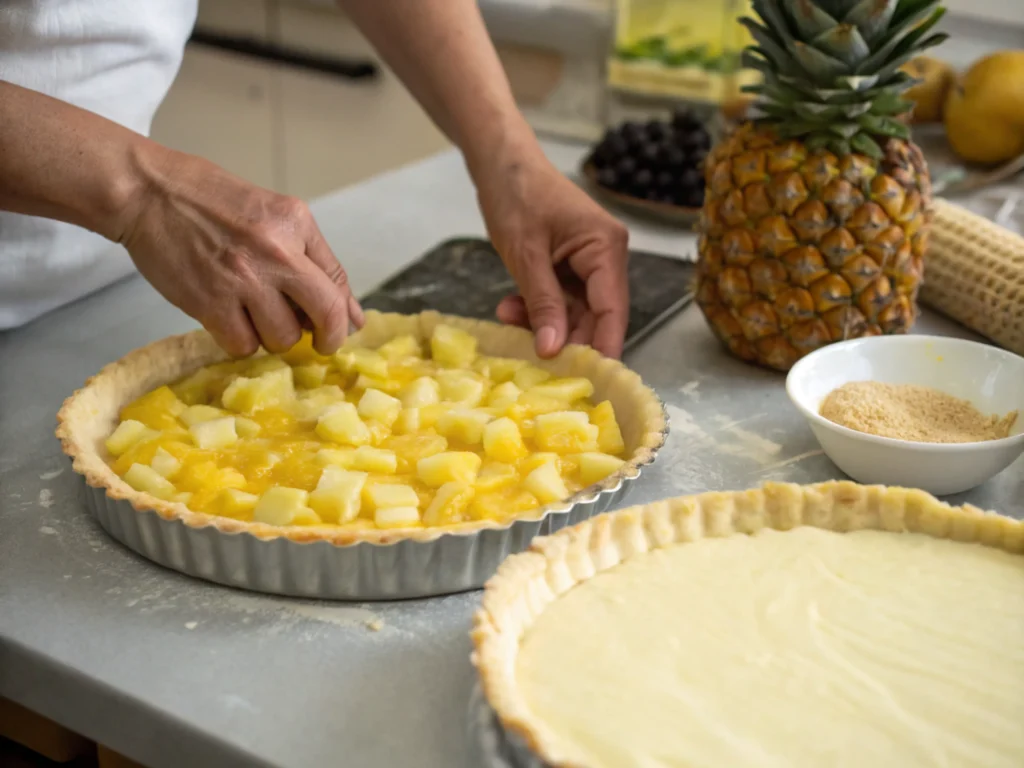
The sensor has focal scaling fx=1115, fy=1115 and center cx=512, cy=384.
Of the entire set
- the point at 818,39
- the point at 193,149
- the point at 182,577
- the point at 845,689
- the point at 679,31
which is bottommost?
the point at 193,149

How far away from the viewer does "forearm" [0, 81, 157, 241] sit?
1449mm

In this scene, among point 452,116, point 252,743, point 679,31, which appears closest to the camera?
point 252,743

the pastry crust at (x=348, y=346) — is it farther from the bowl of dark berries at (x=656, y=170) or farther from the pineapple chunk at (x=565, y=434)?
the bowl of dark berries at (x=656, y=170)

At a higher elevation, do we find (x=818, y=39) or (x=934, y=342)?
(x=818, y=39)

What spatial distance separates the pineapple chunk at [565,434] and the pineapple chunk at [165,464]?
460 millimetres

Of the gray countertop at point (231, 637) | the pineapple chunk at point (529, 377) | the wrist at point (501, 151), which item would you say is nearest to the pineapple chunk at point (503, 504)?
the gray countertop at point (231, 637)

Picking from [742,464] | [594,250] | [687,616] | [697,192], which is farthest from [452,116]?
[687,616]

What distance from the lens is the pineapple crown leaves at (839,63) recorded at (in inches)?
62.4

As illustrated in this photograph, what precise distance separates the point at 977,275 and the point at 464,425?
38.0 inches

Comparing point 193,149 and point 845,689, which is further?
point 193,149

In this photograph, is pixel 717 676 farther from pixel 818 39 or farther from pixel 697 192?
pixel 697 192

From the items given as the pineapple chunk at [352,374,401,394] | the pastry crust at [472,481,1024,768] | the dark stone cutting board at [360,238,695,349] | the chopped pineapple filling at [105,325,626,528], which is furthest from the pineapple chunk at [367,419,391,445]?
the dark stone cutting board at [360,238,695,349]

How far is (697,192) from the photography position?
2.39 metres

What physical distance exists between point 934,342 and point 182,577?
111cm
